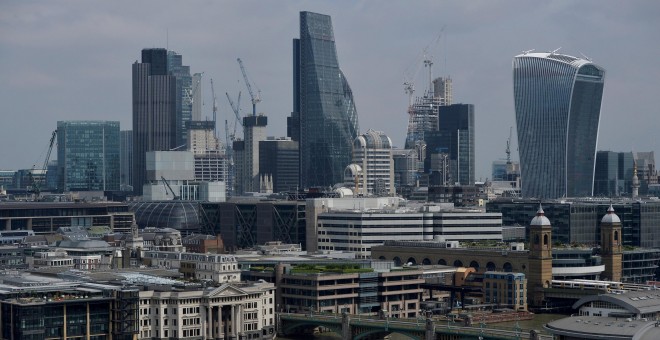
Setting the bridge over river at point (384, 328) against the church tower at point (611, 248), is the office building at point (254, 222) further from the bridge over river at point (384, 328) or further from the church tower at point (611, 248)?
the bridge over river at point (384, 328)

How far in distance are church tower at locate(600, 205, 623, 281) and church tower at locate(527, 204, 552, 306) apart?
31.5 feet

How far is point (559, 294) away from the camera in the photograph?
129 m

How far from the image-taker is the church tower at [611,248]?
139250mm

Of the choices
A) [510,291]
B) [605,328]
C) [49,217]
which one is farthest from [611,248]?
Answer: [49,217]

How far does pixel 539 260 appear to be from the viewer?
132 m

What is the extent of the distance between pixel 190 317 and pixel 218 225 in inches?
3337

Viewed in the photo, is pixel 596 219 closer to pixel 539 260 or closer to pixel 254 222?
pixel 254 222

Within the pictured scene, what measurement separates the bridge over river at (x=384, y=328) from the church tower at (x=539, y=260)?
18588mm

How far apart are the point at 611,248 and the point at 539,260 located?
11.5 meters

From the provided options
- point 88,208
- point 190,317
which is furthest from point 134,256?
point 88,208

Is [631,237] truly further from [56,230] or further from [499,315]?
[56,230]

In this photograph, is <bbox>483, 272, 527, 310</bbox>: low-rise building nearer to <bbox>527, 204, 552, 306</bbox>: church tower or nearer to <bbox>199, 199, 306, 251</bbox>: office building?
<bbox>527, 204, 552, 306</bbox>: church tower

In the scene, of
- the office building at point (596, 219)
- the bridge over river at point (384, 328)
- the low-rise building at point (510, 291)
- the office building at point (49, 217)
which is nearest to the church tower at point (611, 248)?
the low-rise building at point (510, 291)

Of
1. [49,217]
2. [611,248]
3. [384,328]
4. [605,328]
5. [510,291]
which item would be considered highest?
[49,217]
